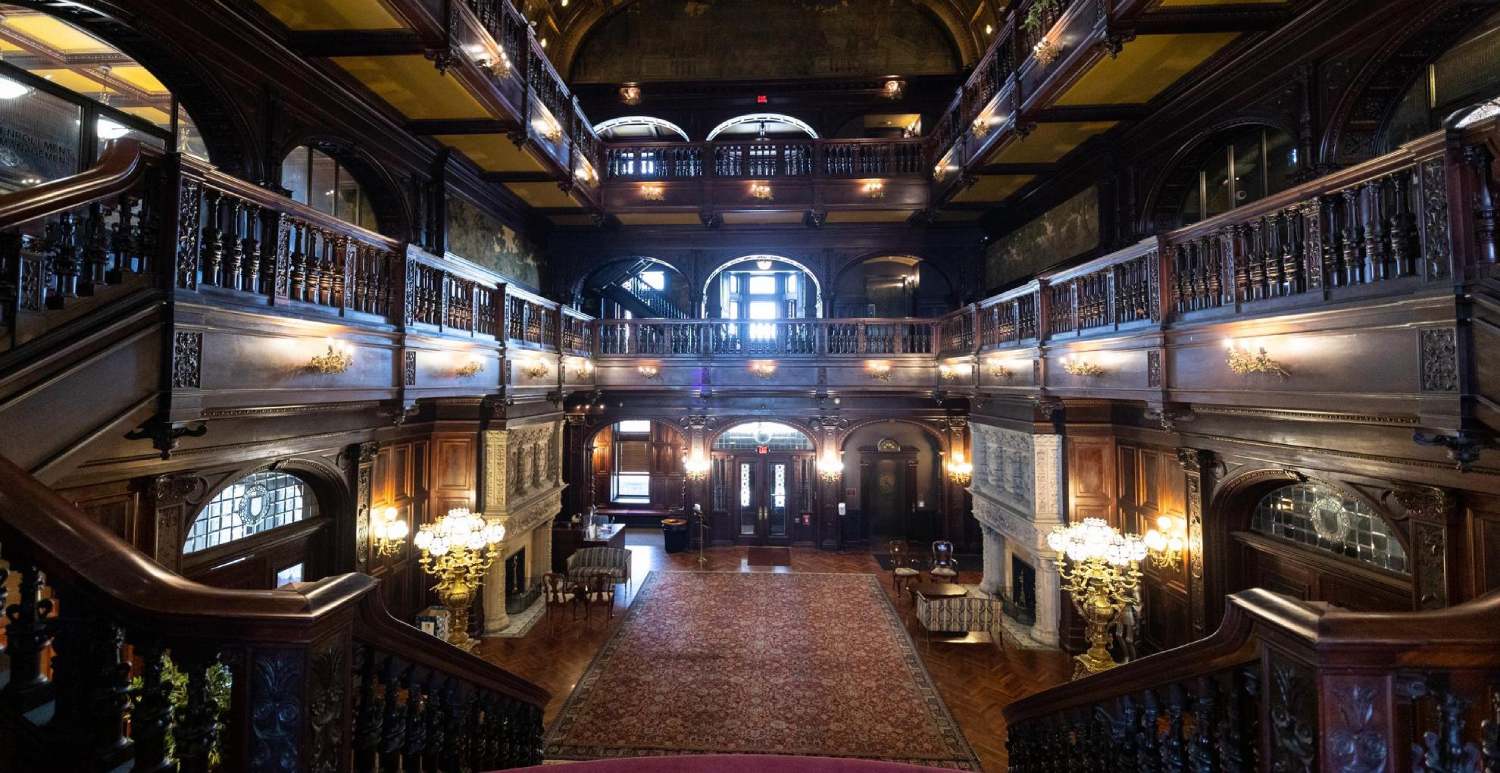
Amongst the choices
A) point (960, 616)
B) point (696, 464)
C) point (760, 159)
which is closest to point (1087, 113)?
point (760, 159)

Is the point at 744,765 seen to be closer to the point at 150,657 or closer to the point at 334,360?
the point at 150,657

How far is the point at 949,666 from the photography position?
28.2 feet

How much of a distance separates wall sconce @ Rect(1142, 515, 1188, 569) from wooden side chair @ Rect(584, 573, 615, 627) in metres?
8.11

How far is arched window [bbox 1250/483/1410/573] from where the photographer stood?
17.5 feet

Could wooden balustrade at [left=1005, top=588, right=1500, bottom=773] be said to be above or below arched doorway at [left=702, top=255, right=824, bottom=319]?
below

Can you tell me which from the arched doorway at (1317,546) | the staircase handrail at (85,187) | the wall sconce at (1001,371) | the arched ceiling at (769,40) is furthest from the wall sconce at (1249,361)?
the arched ceiling at (769,40)

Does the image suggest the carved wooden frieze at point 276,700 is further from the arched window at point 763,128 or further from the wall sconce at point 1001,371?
the arched window at point 763,128

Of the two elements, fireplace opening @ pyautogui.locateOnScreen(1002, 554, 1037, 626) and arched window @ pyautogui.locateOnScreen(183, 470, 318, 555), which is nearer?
arched window @ pyautogui.locateOnScreen(183, 470, 318, 555)

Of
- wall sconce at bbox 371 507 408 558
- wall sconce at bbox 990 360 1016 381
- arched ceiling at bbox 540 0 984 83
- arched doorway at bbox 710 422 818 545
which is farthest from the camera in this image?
arched doorway at bbox 710 422 818 545

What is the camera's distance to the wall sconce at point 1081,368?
21.2ft

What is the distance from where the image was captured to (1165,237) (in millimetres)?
5309

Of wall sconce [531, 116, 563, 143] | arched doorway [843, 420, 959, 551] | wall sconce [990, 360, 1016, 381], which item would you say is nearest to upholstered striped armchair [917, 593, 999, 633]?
wall sconce [990, 360, 1016, 381]

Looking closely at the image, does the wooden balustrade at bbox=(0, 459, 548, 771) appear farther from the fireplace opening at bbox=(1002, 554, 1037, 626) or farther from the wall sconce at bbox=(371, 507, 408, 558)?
the fireplace opening at bbox=(1002, 554, 1037, 626)

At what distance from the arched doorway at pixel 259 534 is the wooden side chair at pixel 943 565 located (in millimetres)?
9637
